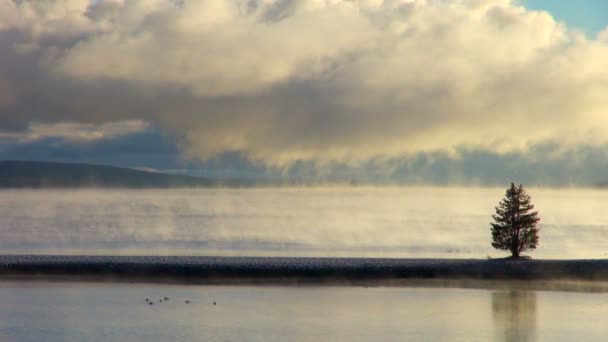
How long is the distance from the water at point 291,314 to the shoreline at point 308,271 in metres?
1.96

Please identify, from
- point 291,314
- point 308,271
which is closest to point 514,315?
point 291,314

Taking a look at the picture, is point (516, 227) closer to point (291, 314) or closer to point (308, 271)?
point (308, 271)

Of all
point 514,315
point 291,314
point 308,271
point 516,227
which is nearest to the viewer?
point 291,314

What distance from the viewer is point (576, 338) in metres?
28.9

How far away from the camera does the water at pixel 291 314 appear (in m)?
29.5

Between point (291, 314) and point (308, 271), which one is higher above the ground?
point (308, 271)

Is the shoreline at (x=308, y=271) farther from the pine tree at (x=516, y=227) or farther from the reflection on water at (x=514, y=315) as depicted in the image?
the reflection on water at (x=514, y=315)

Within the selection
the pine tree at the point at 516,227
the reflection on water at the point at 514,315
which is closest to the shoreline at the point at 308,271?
the pine tree at the point at 516,227

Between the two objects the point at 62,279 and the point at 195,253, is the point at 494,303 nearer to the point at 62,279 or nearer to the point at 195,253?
the point at 62,279

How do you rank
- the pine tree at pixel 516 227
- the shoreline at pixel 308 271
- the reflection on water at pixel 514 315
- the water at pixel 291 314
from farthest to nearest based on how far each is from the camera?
1. the pine tree at pixel 516 227
2. the shoreline at pixel 308 271
3. the reflection on water at pixel 514 315
4. the water at pixel 291 314

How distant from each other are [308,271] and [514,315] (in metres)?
11.7

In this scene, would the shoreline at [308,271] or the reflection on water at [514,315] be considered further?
the shoreline at [308,271]

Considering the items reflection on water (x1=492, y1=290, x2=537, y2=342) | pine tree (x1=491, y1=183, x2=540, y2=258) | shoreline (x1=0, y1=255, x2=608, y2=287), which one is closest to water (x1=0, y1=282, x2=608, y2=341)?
reflection on water (x1=492, y1=290, x2=537, y2=342)

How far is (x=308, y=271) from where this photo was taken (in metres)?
42.8
